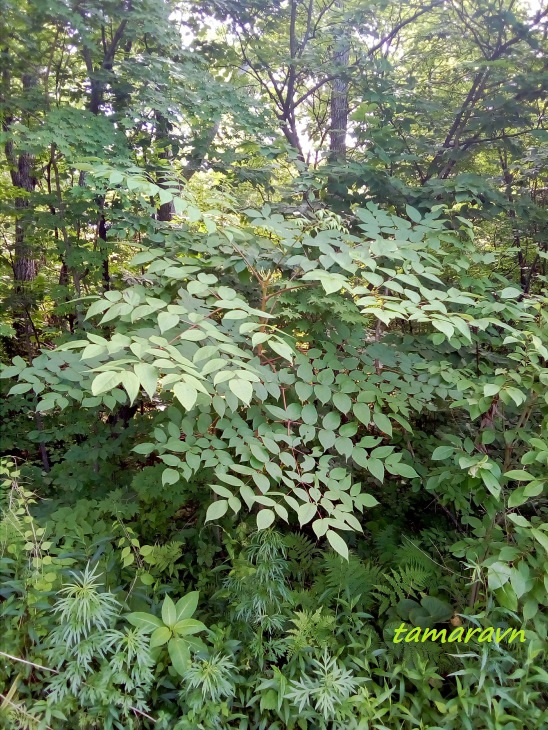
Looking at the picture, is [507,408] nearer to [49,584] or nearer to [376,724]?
[376,724]

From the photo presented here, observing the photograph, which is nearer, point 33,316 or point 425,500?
point 425,500

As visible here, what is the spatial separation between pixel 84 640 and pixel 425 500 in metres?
2.08

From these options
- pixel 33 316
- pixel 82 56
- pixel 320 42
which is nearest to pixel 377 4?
pixel 320 42

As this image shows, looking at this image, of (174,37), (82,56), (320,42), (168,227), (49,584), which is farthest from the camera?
(320,42)

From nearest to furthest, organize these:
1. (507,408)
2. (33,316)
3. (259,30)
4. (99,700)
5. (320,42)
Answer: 1. (99,700)
2. (507,408)
3. (320,42)
4. (259,30)
5. (33,316)

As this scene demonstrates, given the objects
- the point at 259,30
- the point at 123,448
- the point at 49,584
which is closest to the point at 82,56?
the point at 259,30

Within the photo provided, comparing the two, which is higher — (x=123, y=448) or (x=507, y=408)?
(x=507, y=408)

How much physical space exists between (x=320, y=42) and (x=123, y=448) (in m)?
3.34

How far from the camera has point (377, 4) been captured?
2842mm

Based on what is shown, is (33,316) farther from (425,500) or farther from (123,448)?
(425,500)

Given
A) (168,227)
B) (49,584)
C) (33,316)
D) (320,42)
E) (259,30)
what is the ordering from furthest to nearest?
(33,316), (259,30), (320,42), (168,227), (49,584)

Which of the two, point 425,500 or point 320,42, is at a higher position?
point 320,42

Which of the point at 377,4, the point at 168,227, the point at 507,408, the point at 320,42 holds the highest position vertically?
the point at 377,4

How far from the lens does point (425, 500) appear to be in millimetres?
2695
